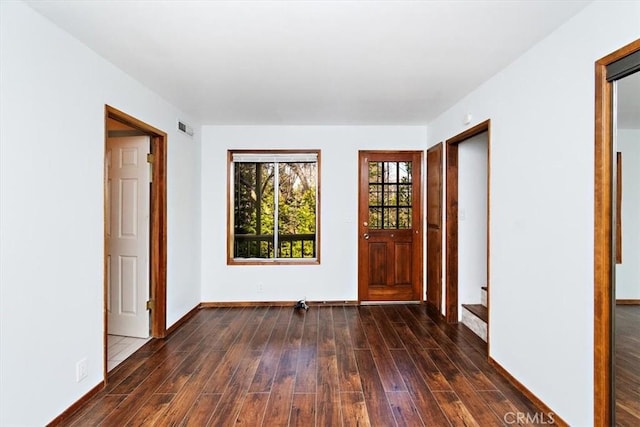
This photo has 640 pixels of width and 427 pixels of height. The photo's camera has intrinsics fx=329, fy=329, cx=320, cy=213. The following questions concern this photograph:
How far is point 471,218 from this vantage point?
3.89m

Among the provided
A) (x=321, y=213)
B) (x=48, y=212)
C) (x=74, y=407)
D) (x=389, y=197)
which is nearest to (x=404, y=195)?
(x=389, y=197)

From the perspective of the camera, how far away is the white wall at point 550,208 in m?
1.82

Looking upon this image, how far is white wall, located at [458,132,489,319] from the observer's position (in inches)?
153

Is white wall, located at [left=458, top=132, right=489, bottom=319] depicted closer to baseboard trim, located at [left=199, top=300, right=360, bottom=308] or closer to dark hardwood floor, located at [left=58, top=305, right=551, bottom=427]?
dark hardwood floor, located at [left=58, top=305, right=551, bottom=427]

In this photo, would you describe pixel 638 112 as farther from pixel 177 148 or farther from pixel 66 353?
pixel 177 148

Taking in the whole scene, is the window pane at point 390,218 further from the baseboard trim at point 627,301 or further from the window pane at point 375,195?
the baseboard trim at point 627,301

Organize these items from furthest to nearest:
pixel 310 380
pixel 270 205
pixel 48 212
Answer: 1. pixel 270 205
2. pixel 310 380
3. pixel 48 212

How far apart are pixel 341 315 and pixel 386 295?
814 millimetres

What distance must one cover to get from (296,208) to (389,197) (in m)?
1.32

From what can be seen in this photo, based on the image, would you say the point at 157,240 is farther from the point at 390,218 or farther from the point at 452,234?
the point at 452,234

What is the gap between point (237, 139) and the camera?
14.8 ft

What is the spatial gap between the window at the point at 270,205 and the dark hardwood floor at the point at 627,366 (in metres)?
3.36

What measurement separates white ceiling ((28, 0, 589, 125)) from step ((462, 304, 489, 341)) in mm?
2289
